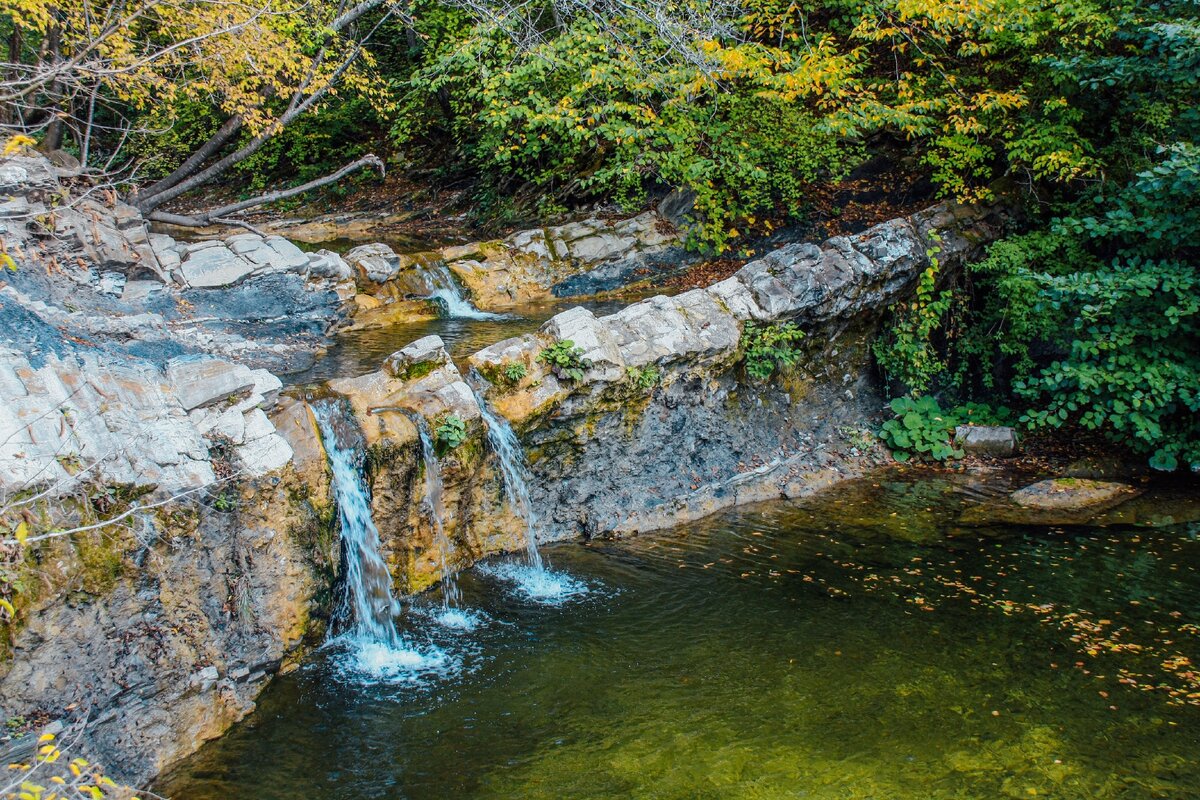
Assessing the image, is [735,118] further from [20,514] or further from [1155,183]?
[20,514]

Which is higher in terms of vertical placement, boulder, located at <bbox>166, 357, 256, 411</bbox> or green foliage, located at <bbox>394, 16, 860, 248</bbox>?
green foliage, located at <bbox>394, 16, 860, 248</bbox>

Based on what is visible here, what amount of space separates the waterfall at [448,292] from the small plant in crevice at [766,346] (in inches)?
162

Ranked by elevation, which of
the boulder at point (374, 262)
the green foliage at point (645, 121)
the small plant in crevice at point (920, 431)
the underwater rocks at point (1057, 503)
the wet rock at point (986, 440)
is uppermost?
the green foliage at point (645, 121)

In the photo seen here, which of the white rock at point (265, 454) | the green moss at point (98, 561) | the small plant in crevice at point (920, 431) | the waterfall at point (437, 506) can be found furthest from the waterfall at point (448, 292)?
the green moss at point (98, 561)

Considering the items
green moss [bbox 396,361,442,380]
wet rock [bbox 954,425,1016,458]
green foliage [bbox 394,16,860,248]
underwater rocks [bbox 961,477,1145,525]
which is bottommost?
underwater rocks [bbox 961,477,1145,525]

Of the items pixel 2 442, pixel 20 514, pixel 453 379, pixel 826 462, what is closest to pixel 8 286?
pixel 2 442

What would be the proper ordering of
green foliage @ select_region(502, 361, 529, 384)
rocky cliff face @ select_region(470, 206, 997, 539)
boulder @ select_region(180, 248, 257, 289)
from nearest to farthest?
green foliage @ select_region(502, 361, 529, 384) → rocky cliff face @ select_region(470, 206, 997, 539) → boulder @ select_region(180, 248, 257, 289)

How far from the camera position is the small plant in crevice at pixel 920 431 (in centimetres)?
1027

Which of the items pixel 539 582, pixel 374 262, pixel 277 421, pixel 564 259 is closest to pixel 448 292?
pixel 374 262

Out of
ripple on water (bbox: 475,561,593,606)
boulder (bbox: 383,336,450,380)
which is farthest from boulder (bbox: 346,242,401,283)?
ripple on water (bbox: 475,561,593,606)

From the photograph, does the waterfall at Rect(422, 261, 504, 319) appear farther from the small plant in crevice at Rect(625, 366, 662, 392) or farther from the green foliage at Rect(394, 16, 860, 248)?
the small plant in crevice at Rect(625, 366, 662, 392)

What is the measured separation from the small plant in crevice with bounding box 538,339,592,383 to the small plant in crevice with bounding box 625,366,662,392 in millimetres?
651

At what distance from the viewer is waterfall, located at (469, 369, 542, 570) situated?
311 inches

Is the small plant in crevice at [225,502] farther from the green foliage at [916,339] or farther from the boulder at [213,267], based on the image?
the green foliage at [916,339]
